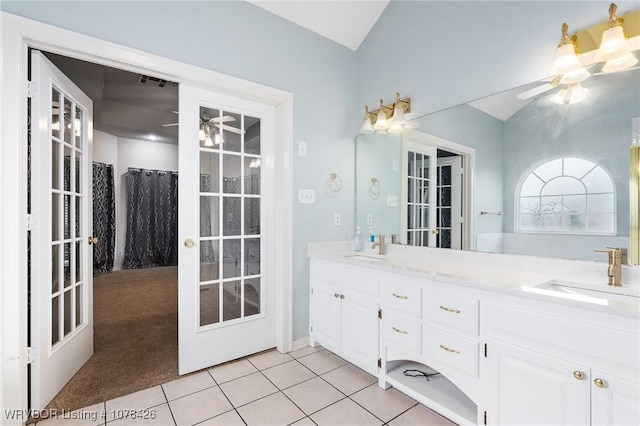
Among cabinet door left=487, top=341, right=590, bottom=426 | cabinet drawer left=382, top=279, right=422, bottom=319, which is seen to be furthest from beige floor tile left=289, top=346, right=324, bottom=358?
cabinet door left=487, top=341, right=590, bottom=426

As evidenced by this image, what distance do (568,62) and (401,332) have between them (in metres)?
1.74

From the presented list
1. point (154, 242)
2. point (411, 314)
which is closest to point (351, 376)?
point (411, 314)

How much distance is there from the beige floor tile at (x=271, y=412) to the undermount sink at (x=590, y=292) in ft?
4.59

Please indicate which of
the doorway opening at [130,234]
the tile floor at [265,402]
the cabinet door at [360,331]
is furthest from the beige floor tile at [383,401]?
Answer: the doorway opening at [130,234]

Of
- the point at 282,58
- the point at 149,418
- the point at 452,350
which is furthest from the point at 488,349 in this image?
the point at 282,58

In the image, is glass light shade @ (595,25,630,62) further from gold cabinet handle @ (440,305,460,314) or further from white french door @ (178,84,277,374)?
white french door @ (178,84,277,374)

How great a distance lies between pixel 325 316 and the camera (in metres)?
2.45

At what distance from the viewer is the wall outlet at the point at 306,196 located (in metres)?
2.60

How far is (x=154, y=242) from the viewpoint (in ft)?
20.5

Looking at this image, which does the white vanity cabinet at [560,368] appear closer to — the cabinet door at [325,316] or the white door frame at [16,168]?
the cabinet door at [325,316]

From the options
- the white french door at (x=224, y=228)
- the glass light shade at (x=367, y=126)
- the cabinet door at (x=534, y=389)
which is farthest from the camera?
the glass light shade at (x=367, y=126)

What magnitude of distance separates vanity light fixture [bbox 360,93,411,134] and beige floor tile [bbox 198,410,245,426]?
7.67 feet

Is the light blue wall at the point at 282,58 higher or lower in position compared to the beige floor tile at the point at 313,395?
higher

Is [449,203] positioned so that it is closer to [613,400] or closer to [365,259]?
[365,259]
